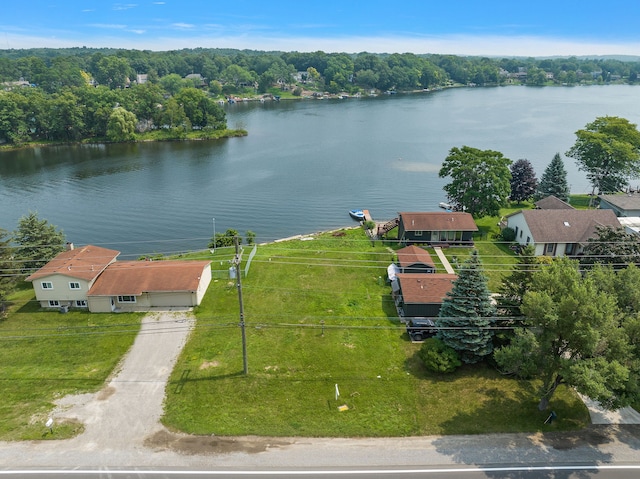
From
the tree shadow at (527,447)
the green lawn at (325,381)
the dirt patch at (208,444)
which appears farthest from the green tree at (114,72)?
the tree shadow at (527,447)

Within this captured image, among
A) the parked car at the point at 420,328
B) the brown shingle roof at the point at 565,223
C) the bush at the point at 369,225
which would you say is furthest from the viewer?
the bush at the point at 369,225

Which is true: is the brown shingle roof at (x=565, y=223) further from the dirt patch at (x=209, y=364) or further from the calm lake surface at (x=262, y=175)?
the dirt patch at (x=209, y=364)

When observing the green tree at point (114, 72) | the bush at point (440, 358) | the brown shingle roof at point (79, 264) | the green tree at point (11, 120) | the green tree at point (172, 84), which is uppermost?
the green tree at point (114, 72)

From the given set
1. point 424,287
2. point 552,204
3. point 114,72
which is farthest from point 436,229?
point 114,72

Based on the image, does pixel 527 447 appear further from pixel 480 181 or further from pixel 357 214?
pixel 357 214

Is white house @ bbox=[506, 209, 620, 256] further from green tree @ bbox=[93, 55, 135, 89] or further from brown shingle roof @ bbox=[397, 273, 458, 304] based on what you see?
green tree @ bbox=[93, 55, 135, 89]

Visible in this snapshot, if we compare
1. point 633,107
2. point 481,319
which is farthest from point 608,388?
point 633,107

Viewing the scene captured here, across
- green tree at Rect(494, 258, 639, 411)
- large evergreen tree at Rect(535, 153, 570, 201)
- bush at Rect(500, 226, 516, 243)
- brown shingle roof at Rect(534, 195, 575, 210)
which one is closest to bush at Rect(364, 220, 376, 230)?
bush at Rect(500, 226, 516, 243)

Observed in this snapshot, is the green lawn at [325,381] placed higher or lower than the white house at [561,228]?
lower
